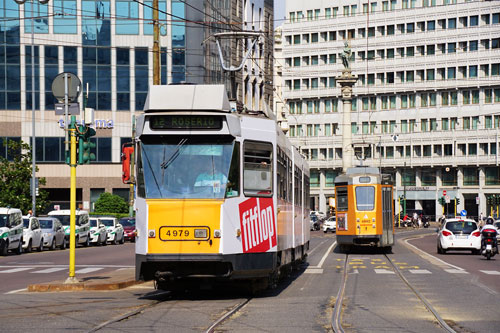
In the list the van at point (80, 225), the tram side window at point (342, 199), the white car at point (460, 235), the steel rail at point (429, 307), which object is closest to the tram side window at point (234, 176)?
the steel rail at point (429, 307)

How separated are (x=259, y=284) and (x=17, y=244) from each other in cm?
2380

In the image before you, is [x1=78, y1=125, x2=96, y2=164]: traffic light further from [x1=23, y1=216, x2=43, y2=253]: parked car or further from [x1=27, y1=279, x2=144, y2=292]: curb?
[x1=23, y1=216, x2=43, y2=253]: parked car

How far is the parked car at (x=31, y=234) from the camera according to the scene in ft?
136

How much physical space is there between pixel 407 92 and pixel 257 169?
91531 millimetres

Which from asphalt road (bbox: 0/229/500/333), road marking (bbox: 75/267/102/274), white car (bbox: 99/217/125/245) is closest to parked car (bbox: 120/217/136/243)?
white car (bbox: 99/217/125/245)

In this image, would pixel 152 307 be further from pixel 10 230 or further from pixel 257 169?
pixel 10 230

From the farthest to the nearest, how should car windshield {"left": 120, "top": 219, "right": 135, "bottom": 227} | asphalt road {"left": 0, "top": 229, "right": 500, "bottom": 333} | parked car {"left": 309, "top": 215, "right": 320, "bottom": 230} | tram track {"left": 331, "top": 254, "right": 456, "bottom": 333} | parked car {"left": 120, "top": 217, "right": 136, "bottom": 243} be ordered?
parked car {"left": 309, "top": 215, "right": 320, "bottom": 230}, car windshield {"left": 120, "top": 219, "right": 135, "bottom": 227}, parked car {"left": 120, "top": 217, "right": 136, "bottom": 243}, asphalt road {"left": 0, "top": 229, "right": 500, "bottom": 333}, tram track {"left": 331, "top": 254, "right": 456, "bottom": 333}

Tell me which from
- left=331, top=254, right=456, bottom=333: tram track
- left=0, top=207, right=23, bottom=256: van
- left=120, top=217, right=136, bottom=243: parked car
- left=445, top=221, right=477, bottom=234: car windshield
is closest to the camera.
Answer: left=331, top=254, right=456, bottom=333: tram track

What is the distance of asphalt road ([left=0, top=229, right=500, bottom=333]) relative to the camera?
1291 centimetres

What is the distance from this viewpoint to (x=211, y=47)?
7481cm

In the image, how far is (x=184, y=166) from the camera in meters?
→ 16.4

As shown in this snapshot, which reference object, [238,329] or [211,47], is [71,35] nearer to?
[211,47]

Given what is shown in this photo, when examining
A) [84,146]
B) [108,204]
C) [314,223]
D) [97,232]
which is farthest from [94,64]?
[84,146]

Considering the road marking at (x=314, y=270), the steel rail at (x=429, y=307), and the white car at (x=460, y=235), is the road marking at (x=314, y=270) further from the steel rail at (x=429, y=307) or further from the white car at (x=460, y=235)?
the white car at (x=460, y=235)
